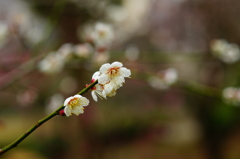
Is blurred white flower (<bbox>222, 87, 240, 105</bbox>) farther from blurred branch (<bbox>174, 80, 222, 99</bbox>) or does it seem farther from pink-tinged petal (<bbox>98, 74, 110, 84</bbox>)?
pink-tinged petal (<bbox>98, 74, 110, 84</bbox>)

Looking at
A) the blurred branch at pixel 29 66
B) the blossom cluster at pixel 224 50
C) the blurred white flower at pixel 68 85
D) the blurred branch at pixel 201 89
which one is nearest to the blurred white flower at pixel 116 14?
the blurred branch at pixel 29 66

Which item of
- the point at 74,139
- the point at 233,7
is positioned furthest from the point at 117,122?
the point at 233,7

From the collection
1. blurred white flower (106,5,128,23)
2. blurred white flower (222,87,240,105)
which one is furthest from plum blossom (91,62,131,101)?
blurred white flower (106,5,128,23)

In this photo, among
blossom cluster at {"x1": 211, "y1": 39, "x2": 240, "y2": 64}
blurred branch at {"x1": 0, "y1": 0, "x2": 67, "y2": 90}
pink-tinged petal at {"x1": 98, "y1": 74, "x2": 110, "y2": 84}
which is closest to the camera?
pink-tinged petal at {"x1": 98, "y1": 74, "x2": 110, "y2": 84}

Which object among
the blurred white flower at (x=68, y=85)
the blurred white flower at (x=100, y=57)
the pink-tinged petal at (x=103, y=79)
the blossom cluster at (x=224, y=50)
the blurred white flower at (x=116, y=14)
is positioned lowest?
the pink-tinged petal at (x=103, y=79)

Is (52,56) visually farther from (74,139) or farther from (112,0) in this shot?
(74,139)

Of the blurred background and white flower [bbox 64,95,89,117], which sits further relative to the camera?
the blurred background

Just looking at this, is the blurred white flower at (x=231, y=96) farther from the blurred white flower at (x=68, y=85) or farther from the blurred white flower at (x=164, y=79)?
the blurred white flower at (x=68, y=85)
